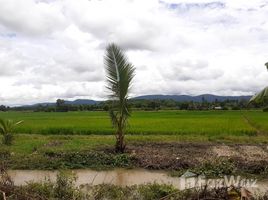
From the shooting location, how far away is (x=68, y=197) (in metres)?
5.10

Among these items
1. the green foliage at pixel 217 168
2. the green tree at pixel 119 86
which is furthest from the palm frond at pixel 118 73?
the green foliage at pixel 217 168

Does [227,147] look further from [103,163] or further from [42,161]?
[42,161]

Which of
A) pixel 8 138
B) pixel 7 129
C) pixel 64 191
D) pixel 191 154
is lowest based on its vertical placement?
pixel 191 154

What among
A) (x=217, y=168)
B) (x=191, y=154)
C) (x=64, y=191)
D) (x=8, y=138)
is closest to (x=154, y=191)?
(x=64, y=191)

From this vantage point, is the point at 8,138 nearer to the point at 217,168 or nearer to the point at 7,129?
the point at 7,129

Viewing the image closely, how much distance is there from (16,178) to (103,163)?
7.16 ft

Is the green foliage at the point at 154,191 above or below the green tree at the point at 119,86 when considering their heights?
below

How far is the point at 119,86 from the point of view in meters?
10.4

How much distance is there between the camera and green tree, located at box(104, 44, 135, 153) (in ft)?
34.3

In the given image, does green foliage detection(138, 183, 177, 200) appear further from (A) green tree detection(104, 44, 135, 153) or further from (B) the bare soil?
(A) green tree detection(104, 44, 135, 153)

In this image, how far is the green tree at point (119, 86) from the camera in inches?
411

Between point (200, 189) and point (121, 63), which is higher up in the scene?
point (121, 63)

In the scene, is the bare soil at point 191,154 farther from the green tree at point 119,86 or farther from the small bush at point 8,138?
the small bush at point 8,138

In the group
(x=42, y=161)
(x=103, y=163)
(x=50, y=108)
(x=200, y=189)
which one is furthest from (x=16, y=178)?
(x=50, y=108)
